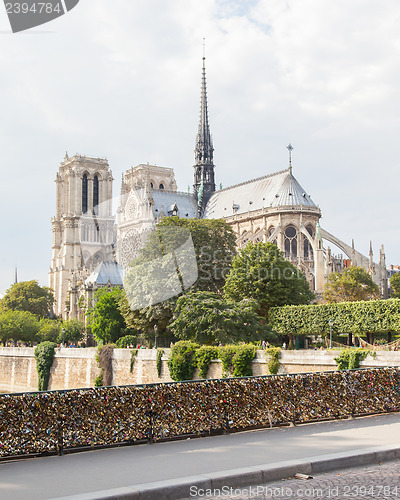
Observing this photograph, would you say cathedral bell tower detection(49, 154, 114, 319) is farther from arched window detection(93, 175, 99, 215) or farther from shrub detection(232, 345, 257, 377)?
shrub detection(232, 345, 257, 377)

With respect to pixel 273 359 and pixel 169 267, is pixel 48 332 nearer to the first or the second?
pixel 169 267

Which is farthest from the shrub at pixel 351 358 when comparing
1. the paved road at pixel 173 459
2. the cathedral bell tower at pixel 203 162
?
the cathedral bell tower at pixel 203 162

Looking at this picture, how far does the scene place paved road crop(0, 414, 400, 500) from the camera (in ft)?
24.0

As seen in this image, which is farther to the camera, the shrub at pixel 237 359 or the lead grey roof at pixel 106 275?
the lead grey roof at pixel 106 275

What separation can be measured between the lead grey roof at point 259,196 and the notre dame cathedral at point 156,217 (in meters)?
0.11

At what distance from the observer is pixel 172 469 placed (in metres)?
7.95

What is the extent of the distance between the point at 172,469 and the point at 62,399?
2232 millimetres

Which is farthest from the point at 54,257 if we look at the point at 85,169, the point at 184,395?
the point at 184,395

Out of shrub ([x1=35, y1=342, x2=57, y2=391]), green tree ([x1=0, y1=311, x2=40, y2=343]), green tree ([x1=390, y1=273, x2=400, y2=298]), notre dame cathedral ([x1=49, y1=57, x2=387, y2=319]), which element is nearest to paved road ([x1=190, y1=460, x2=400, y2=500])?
shrub ([x1=35, y1=342, x2=57, y2=391])

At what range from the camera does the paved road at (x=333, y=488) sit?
269 inches

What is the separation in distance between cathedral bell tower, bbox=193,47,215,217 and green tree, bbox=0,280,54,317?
23237 millimetres

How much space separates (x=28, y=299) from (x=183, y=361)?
5025 cm

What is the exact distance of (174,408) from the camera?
1020 centimetres

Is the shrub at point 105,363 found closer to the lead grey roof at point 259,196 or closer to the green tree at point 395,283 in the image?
the lead grey roof at point 259,196
